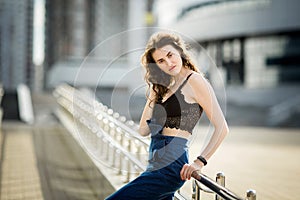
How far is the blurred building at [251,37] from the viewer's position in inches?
1252

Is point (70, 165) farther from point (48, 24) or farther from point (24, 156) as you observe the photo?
point (48, 24)

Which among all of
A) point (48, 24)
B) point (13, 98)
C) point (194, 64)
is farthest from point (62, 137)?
point (48, 24)

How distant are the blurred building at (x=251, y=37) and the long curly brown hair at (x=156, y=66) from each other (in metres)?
28.6

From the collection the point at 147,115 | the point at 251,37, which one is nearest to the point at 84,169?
the point at 147,115

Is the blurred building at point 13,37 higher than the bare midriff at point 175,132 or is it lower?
higher

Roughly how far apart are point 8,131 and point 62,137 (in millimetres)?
2078

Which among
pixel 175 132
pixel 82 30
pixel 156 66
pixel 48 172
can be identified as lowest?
pixel 48 172

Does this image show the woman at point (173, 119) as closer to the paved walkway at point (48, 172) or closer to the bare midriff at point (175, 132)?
the bare midriff at point (175, 132)

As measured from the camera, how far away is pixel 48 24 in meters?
48.0

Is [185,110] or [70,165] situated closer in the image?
[185,110]

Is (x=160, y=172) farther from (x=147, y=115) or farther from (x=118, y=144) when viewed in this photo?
(x=118, y=144)

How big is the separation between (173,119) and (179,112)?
5 cm

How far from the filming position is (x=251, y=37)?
113ft

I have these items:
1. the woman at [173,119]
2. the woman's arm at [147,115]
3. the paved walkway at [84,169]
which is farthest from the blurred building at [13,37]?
the woman at [173,119]
